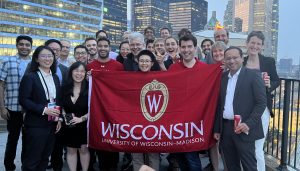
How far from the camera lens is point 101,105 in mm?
5223

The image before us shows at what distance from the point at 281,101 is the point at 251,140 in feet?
5.16

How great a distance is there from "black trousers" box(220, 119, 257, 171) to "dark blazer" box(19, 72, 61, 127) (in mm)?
2533

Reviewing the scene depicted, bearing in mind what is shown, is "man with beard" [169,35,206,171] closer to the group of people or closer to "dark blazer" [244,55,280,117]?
the group of people

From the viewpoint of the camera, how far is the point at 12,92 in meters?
5.59

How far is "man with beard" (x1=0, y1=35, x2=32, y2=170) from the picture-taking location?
556 centimetres

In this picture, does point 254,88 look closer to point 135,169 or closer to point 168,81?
point 168,81

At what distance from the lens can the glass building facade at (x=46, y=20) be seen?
79938mm

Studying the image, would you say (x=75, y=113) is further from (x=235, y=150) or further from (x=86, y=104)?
(x=235, y=150)

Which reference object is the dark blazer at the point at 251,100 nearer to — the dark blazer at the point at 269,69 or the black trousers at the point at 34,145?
the dark blazer at the point at 269,69

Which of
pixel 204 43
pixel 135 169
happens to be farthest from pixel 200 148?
pixel 204 43

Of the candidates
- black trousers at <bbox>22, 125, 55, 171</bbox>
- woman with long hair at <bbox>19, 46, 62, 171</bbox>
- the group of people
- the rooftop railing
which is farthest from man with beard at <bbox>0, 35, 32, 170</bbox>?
the rooftop railing

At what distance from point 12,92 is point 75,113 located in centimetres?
122

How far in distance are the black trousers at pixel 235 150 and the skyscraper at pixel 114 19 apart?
13729 centimetres

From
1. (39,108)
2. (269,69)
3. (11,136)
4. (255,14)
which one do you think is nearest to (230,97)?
(269,69)
